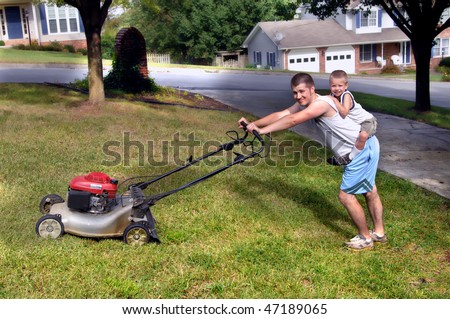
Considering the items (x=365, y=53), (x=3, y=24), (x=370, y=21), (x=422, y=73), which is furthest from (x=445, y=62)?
(x=3, y=24)

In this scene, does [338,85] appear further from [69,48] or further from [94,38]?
[69,48]

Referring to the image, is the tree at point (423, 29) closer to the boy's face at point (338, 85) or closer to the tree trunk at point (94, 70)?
the tree trunk at point (94, 70)

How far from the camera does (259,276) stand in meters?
4.55

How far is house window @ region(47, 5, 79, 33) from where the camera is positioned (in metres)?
37.7

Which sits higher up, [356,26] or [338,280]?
[356,26]

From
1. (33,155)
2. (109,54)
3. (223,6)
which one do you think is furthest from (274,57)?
(33,155)

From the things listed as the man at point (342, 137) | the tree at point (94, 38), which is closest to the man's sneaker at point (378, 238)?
the man at point (342, 137)

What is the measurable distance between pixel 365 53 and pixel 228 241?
41.4 meters

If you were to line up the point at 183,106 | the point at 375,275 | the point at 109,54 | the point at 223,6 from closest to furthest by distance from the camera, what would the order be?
the point at 375,275, the point at 183,106, the point at 223,6, the point at 109,54

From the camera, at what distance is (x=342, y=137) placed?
5.07 metres

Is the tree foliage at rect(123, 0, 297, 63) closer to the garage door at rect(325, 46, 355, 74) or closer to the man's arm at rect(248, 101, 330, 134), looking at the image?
the garage door at rect(325, 46, 355, 74)

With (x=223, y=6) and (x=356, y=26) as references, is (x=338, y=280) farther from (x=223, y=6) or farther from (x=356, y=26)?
(x=356, y=26)

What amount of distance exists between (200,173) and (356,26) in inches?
1499

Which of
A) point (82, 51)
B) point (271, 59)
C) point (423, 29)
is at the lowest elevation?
point (271, 59)
